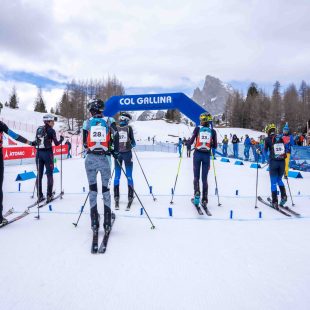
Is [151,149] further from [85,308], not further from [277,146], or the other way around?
[85,308]

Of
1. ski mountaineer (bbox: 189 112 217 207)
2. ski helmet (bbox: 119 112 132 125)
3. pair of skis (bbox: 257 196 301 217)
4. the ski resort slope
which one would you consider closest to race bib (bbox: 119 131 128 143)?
ski helmet (bbox: 119 112 132 125)

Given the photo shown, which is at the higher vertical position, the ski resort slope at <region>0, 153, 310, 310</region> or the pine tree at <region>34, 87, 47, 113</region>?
the pine tree at <region>34, 87, 47, 113</region>

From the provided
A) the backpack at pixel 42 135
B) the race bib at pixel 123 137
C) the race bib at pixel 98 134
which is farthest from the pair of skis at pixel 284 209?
the backpack at pixel 42 135

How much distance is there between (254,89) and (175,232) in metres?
85.9

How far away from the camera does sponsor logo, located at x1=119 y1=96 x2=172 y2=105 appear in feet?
48.0

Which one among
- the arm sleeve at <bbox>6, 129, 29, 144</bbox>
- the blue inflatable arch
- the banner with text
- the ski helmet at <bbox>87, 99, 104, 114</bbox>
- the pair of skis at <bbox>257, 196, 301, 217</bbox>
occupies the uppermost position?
the blue inflatable arch

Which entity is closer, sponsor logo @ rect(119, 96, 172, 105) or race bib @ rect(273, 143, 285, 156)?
race bib @ rect(273, 143, 285, 156)

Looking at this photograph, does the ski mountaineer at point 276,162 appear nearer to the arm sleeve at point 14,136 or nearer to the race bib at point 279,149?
the race bib at point 279,149

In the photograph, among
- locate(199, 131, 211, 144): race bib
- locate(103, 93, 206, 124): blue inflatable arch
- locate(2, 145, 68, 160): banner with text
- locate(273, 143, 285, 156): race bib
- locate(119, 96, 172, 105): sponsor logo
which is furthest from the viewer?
locate(2, 145, 68, 160): banner with text

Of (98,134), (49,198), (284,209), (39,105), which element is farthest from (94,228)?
(39,105)

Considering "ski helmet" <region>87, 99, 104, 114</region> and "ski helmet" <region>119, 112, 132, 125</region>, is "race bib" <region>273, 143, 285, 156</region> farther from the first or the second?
"ski helmet" <region>87, 99, 104, 114</region>

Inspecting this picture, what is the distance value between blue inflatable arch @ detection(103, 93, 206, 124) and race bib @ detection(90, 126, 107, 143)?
426 inches

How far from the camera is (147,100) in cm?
1484

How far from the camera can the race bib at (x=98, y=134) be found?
12.3 feet
